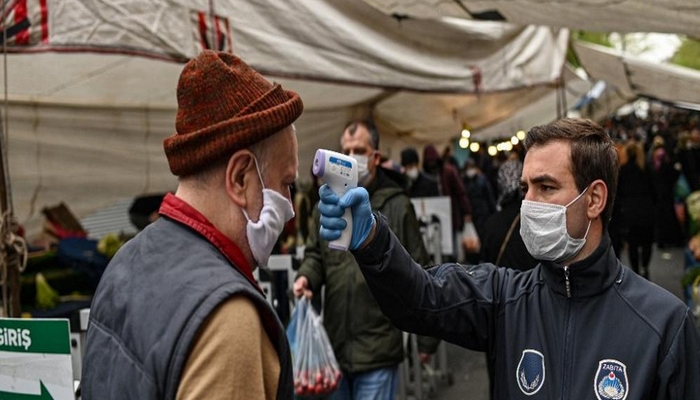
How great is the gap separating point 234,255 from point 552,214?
47.0 inches

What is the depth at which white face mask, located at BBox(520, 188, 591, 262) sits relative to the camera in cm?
251

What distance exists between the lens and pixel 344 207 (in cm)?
223

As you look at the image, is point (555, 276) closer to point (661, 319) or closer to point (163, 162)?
point (661, 319)

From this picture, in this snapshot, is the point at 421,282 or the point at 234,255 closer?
the point at 234,255

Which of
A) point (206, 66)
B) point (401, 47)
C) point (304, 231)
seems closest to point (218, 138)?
point (206, 66)

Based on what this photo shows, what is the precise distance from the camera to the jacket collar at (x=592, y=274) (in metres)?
2.36

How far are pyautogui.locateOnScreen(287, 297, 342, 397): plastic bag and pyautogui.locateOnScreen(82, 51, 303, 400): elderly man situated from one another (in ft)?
8.28

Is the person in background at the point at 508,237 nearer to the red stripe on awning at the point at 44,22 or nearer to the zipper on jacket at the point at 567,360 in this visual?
the zipper on jacket at the point at 567,360

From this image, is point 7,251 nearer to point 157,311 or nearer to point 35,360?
point 35,360

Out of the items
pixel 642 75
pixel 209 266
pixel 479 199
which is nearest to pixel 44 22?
pixel 209 266

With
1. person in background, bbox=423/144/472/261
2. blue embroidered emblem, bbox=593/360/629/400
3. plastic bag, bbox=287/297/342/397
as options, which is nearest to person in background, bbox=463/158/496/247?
person in background, bbox=423/144/472/261

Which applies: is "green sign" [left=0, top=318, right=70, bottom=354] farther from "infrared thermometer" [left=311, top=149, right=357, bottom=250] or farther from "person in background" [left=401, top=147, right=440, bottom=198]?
"person in background" [left=401, top=147, right=440, bottom=198]

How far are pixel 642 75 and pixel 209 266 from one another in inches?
383

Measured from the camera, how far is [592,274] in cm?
236
